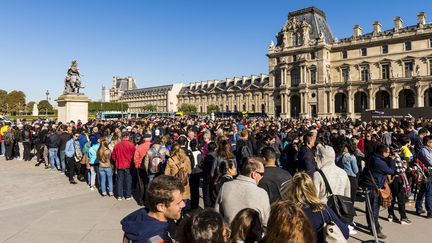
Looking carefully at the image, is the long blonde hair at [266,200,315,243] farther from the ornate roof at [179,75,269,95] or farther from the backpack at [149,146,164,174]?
the ornate roof at [179,75,269,95]

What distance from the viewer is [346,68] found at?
63.6m

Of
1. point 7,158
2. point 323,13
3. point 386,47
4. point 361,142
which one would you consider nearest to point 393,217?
point 361,142

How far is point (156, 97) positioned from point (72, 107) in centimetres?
10983

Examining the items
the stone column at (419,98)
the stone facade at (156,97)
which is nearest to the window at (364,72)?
the stone column at (419,98)

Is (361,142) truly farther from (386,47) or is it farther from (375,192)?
(386,47)

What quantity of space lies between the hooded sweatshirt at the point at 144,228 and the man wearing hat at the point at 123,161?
6820 mm

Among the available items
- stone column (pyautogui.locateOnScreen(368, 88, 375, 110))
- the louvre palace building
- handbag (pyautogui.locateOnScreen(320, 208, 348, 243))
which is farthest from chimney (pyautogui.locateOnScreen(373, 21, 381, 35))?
handbag (pyautogui.locateOnScreen(320, 208, 348, 243))

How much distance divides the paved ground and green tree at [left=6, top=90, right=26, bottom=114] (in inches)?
3746

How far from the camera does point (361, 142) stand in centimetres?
1101

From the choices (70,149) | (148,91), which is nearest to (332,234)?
(70,149)

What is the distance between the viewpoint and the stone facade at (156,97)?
125m

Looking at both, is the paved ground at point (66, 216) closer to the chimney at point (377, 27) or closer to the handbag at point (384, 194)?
the handbag at point (384, 194)

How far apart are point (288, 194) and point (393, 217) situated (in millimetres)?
5422

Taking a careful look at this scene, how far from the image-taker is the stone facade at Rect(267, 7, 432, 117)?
55219 millimetres
